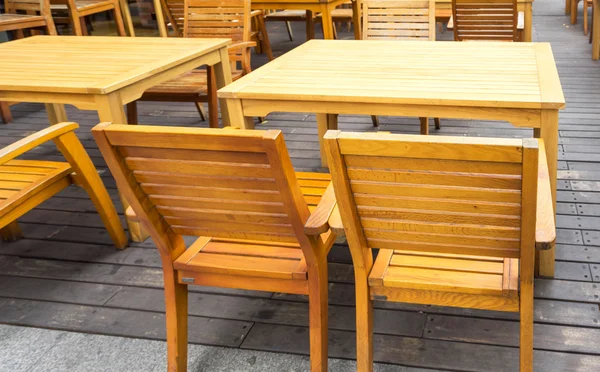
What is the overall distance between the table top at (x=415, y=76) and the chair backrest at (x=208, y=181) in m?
0.75

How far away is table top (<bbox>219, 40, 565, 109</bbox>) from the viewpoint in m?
2.33

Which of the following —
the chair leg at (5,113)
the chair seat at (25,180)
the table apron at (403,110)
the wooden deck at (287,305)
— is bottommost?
the wooden deck at (287,305)

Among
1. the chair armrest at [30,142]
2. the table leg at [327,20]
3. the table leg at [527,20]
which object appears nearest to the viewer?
the chair armrest at [30,142]

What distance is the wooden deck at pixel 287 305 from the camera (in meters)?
2.19

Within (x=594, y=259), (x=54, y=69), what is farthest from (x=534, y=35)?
(x=54, y=69)

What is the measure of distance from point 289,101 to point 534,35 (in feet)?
17.3

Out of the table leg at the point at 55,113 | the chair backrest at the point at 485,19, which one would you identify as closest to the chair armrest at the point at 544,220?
the chair backrest at the point at 485,19

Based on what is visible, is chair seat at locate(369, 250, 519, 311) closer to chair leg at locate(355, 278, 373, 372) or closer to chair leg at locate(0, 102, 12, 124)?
chair leg at locate(355, 278, 373, 372)

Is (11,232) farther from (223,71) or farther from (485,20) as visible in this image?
(485,20)

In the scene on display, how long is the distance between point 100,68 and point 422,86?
1576 millimetres

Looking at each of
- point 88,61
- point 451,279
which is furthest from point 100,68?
point 451,279

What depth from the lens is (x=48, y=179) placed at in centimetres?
278

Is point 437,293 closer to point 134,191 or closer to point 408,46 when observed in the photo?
point 134,191

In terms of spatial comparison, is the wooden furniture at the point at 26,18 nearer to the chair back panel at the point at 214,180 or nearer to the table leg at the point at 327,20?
the table leg at the point at 327,20
